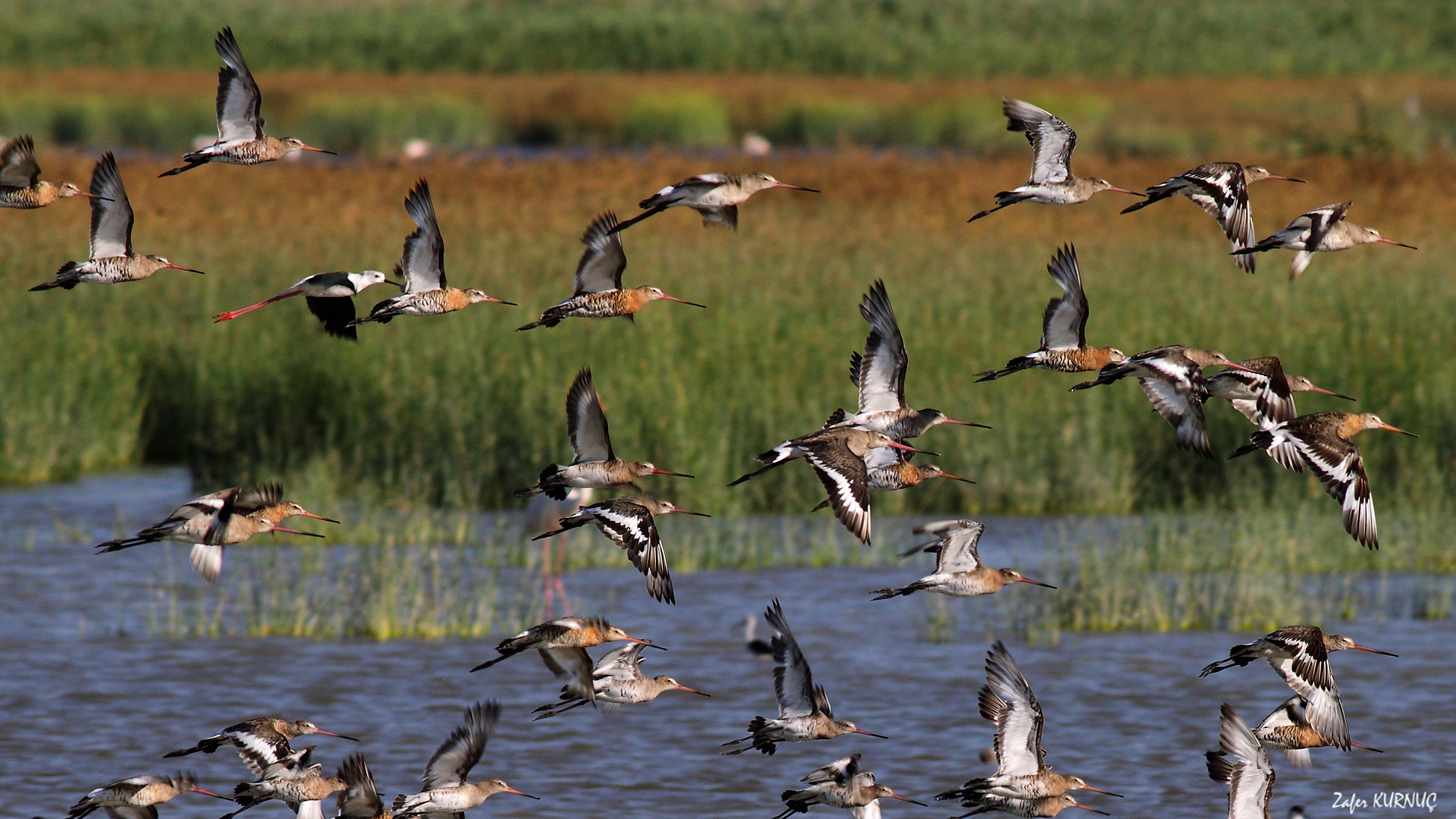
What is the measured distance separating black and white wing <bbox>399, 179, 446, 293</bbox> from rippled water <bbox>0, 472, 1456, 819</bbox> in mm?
3409

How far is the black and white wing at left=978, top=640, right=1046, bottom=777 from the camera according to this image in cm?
973

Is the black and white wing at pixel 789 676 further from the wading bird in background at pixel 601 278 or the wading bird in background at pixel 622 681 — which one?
the wading bird in background at pixel 601 278

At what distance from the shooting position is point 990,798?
1009 cm

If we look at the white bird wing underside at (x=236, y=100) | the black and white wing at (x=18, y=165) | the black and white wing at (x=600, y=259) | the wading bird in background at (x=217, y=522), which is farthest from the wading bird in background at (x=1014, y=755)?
the black and white wing at (x=18, y=165)

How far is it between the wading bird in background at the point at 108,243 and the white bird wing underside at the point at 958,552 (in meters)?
4.19

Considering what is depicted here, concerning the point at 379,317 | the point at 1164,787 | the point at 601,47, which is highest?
the point at 601,47

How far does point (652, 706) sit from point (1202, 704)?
384 centimetres

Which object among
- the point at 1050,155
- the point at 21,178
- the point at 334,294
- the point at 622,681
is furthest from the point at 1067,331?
the point at 21,178

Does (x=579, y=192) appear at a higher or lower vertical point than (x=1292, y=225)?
Result: higher

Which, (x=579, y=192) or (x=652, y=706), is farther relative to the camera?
(x=579, y=192)

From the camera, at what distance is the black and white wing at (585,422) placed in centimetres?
1091

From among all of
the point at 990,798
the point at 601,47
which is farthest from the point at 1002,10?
the point at 990,798

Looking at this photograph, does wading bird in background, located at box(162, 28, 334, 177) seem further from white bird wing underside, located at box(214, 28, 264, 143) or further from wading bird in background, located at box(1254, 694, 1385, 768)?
wading bird in background, located at box(1254, 694, 1385, 768)

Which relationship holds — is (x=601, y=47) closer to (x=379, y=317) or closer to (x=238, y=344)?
(x=238, y=344)
